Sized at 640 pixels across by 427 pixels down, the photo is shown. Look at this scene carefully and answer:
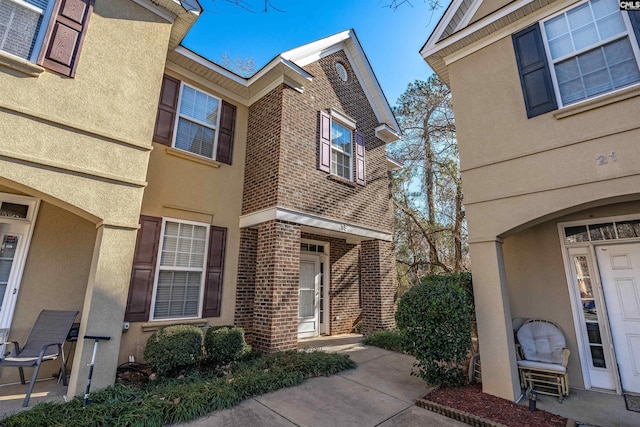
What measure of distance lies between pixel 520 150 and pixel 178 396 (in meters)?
6.23

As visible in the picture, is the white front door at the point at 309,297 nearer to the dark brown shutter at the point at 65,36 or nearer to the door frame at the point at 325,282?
the door frame at the point at 325,282

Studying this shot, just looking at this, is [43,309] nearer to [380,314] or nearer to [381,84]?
[380,314]

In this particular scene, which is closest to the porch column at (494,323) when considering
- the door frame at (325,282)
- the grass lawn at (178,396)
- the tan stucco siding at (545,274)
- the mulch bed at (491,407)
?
the mulch bed at (491,407)

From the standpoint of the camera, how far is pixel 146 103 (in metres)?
5.38

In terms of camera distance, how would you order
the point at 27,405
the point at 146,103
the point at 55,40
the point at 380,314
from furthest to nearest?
the point at 380,314
the point at 146,103
the point at 55,40
the point at 27,405

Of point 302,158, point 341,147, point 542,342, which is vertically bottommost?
point 542,342

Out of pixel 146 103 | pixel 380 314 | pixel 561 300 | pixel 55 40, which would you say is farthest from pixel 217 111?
pixel 561 300

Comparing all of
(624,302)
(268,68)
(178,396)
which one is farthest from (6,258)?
(624,302)

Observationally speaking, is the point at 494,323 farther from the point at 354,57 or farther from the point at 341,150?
the point at 354,57

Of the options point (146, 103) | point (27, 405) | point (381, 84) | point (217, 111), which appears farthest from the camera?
point (381, 84)

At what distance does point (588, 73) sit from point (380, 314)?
7007 millimetres

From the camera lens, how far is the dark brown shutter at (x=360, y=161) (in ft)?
29.9

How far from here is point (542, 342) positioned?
513 centimetres

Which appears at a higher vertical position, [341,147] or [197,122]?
[341,147]
